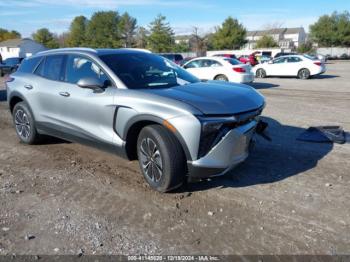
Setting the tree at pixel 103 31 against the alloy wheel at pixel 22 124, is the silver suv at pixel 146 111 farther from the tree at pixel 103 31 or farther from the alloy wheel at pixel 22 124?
the tree at pixel 103 31

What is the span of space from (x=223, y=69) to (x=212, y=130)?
12300 millimetres

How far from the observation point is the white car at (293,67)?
21.8m

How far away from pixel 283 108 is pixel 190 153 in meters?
7.02

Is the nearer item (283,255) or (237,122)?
(283,255)

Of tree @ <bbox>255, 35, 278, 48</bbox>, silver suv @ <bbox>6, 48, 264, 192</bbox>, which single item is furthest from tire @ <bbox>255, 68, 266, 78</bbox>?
tree @ <bbox>255, 35, 278, 48</bbox>

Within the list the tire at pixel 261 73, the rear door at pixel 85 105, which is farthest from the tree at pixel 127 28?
the rear door at pixel 85 105

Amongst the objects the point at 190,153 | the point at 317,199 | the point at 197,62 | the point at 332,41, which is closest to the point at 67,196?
the point at 190,153

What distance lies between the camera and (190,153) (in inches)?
160

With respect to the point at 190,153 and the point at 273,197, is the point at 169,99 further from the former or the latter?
the point at 273,197

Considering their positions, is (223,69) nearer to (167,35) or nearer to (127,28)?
(167,35)

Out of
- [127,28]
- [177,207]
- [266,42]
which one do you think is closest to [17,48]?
[127,28]

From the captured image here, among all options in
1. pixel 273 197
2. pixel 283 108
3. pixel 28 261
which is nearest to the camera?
pixel 28 261

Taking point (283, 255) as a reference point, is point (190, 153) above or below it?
above

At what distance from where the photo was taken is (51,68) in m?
5.96
